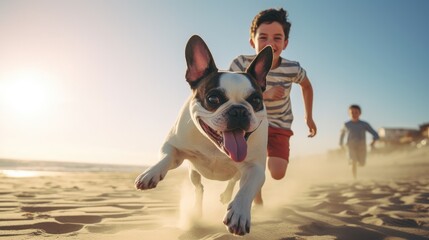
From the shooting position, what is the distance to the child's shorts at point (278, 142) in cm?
429

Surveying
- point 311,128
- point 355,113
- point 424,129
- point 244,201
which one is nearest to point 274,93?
point 311,128

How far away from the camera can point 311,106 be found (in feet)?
15.2

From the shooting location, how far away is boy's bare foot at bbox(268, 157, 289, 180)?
4227 mm

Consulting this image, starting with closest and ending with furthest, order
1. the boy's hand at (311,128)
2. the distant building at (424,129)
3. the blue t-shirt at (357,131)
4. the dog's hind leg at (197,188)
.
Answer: the dog's hind leg at (197,188)
the boy's hand at (311,128)
the blue t-shirt at (357,131)
the distant building at (424,129)

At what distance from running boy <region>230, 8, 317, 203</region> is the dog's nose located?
1511 mm

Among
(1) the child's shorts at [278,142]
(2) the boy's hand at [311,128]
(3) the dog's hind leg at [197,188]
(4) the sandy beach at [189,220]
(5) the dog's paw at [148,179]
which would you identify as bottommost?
(4) the sandy beach at [189,220]

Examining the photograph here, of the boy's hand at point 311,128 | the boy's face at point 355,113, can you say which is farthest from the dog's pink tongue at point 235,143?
the boy's face at point 355,113

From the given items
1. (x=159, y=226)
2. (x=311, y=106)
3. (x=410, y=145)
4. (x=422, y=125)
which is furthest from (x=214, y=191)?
(x=422, y=125)

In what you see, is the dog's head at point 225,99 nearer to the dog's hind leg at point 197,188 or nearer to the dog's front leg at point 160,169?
the dog's front leg at point 160,169

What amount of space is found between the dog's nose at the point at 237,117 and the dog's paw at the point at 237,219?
0.56 metres

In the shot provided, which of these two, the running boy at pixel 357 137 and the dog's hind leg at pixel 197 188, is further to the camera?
the running boy at pixel 357 137

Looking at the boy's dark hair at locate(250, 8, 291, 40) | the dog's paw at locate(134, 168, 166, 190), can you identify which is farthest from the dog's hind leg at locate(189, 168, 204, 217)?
the boy's dark hair at locate(250, 8, 291, 40)

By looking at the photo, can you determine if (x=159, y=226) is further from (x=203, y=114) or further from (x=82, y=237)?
(x=203, y=114)

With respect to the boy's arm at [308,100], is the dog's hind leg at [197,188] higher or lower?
lower
